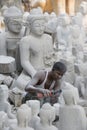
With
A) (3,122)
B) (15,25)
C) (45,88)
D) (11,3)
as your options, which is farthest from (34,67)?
(11,3)

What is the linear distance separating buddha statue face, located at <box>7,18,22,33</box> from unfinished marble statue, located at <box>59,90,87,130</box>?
2.96 m

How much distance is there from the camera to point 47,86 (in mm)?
5930

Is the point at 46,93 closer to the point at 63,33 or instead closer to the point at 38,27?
the point at 38,27

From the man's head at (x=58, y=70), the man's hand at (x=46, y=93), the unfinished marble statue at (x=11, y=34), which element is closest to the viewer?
the man's head at (x=58, y=70)

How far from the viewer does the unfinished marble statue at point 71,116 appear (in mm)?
4688

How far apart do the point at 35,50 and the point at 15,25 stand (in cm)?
78

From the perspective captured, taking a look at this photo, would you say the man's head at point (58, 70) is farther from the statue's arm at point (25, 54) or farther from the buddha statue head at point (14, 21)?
the buddha statue head at point (14, 21)

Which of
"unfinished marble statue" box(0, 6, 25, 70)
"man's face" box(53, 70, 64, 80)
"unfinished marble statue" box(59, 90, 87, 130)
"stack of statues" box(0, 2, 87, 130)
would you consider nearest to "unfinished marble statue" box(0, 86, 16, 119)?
"stack of statues" box(0, 2, 87, 130)

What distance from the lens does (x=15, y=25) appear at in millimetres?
7566

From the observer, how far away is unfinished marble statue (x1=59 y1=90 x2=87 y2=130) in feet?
15.4

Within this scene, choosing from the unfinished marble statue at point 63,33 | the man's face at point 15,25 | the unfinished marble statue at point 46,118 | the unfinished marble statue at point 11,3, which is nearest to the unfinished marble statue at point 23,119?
the unfinished marble statue at point 46,118

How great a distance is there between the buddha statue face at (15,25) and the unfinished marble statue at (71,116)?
2.96m

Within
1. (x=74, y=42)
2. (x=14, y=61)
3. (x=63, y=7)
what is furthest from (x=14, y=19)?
(x=63, y=7)

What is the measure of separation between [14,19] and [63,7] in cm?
730
